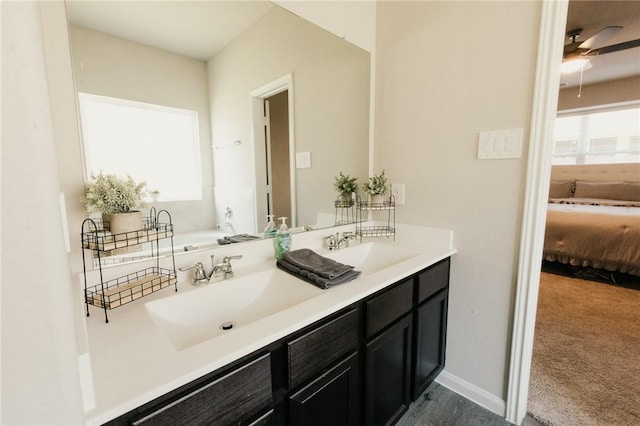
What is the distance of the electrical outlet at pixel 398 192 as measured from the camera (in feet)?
5.45

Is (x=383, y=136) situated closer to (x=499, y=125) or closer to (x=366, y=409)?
(x=499, y=125)

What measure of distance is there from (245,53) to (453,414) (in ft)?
6.59

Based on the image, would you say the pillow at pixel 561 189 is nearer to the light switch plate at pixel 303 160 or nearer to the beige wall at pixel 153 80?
the light switch plate at pixel 303 160

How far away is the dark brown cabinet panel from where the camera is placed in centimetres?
55

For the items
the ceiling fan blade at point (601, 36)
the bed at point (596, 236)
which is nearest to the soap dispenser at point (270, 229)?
the ceiling fan blade at point (601, 36)

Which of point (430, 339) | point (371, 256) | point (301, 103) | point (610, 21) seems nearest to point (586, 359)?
point (430, 339)

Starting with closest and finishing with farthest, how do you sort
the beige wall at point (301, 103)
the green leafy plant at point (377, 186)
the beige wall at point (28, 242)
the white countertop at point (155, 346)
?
1. the beige wall at point (28, 242)
2. the white countertop at point (155, 346)
3. the beige wall at point (301, 103)
4. the green leafy plant at point (377, 186)

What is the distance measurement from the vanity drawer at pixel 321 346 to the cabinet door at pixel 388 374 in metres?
0.14

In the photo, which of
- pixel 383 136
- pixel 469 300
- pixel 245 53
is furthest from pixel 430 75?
pixel 469 300

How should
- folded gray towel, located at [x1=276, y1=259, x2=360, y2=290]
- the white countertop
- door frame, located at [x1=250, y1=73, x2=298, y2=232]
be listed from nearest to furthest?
the white countertop, folded gray towel, located at [x1=276, y1=259, x2=360, y2=290], door frame, located at [x1=250, y1=73, x2=298, y2=232]

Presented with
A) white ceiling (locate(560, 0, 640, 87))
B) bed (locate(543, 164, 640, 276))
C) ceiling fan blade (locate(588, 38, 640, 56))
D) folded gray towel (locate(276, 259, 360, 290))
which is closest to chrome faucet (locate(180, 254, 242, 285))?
folded gray towel (locate(276, 259, 360, 290))

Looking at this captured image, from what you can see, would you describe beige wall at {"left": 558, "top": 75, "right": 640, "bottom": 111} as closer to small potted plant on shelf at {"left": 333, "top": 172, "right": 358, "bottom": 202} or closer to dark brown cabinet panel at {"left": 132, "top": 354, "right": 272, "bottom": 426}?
small potted plant on shelf at {"left": 333, "top": 172, "right": 358, "bottom": 202}

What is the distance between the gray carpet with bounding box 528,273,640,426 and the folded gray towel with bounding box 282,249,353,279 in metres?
1.28

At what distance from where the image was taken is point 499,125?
1270 millimetres
